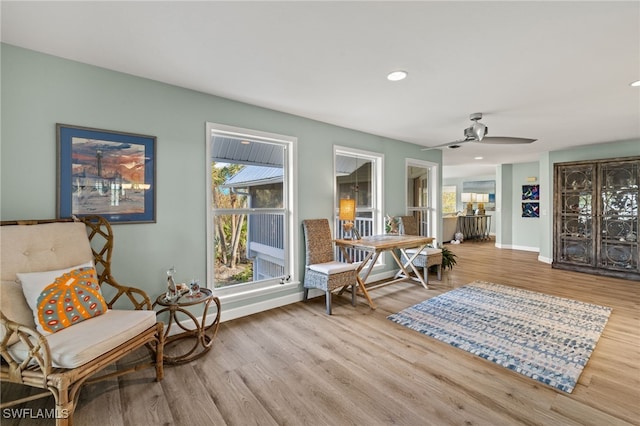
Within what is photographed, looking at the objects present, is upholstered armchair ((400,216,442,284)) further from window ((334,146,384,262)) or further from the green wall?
the green wall

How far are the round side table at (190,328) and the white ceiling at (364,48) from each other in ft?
6.39

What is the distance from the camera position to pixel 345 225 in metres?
3.99

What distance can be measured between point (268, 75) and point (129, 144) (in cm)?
139

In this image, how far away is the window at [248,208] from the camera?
10.5 feet

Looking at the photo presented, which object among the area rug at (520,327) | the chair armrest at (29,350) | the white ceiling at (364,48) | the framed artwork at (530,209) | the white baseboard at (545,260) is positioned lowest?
the area rug at (520,327)

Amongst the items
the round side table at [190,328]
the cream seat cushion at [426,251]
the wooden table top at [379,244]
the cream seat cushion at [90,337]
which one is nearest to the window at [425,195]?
the cream seat cushion at [426,251]

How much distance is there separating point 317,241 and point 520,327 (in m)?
2.39

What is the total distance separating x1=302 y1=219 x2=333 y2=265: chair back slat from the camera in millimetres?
3701

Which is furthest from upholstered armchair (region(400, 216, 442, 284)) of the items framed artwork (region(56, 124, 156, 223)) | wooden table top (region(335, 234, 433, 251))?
framed artwork (region(56, 124, 156, 223))

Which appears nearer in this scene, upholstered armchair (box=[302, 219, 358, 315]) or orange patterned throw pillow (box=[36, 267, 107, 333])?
orange patterned throw pillow (box=[36, 267, 107, 333])

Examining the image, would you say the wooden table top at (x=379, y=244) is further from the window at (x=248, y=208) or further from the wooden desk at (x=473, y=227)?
the wooden desk at (x=473, y=227)

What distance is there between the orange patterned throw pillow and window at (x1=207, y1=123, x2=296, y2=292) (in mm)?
1120

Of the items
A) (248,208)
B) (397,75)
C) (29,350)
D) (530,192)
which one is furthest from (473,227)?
(29,350)

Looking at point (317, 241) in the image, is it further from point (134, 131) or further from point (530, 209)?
point (530, 209)
